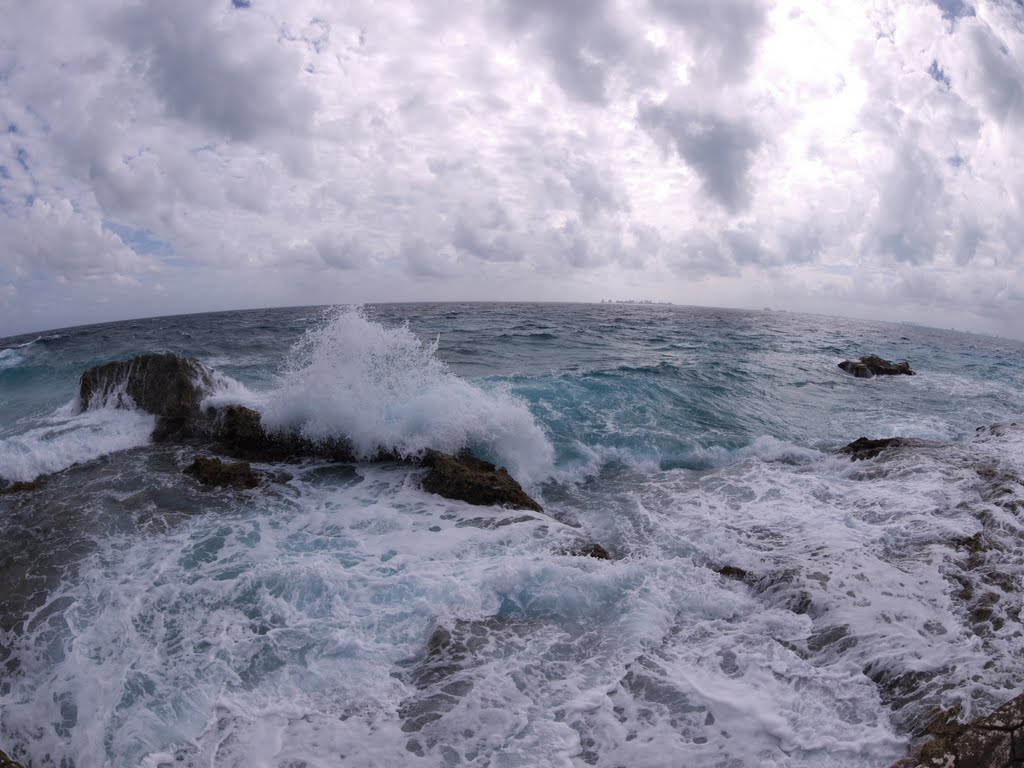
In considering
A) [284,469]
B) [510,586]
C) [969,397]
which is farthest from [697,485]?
[969,397]

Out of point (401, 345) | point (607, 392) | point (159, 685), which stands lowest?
point (159, 685)

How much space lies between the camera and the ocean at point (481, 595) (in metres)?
3.77

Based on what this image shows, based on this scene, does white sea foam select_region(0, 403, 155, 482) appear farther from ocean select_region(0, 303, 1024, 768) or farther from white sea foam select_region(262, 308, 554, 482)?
white sea foam select_region(262, 308, 554, 482)

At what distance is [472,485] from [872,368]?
930 inches

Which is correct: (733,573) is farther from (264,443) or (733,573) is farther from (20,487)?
(20,487)

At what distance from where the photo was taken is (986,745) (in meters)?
2.88

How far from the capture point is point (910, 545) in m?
6.32

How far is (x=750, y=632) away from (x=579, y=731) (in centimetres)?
204

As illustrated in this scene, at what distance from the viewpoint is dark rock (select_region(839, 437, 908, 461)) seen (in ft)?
33.0

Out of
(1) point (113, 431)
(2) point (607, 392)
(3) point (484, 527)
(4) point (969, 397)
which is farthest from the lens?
(4) point (969, 397)

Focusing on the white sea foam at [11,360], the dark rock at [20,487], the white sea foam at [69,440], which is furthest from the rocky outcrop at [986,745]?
the white sea foam at [11,360]

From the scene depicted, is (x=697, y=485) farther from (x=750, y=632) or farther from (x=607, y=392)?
(x=607, y=392)

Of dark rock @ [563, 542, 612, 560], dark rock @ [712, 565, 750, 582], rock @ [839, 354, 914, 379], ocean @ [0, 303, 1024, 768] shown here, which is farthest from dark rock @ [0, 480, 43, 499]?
rock @ [839, 354, 914, 379]

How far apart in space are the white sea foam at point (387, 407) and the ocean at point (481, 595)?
0.18ft
